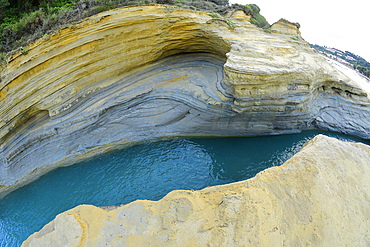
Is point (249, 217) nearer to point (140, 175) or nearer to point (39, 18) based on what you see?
point (140, 175)

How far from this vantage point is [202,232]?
3.53 metres

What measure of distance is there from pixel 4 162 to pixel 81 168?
2631mm

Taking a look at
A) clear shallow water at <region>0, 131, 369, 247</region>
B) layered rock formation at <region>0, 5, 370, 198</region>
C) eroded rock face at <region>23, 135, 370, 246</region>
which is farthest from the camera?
layered rock formation at <region>0, 5, 370, 198</region>

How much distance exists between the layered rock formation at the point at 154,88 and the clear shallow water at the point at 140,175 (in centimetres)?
54

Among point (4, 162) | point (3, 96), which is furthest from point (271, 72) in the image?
point (4, 162)

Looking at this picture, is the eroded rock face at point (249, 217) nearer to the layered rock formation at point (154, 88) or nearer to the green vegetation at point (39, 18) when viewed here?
the layered rock formation at point (154, 88)

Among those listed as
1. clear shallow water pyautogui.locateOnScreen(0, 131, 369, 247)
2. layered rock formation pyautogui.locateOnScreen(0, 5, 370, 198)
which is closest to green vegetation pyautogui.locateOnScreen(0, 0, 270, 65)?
layered rock formation pyautogui.locateOnScreen(0, 5, 370, 198)

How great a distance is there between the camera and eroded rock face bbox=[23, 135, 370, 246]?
11.5ft

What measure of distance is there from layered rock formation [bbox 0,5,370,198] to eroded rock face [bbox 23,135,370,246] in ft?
14.4

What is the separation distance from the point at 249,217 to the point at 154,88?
7.37 meters

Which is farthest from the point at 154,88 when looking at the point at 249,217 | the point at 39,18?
the point at 249,217

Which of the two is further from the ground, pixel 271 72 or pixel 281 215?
pixel 271 72

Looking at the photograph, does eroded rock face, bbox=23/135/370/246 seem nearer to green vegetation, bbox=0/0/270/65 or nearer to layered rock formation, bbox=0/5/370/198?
layered rock formation, bbox=0/5/370/198

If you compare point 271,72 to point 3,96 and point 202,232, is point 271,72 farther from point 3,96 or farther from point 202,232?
point 3,96
